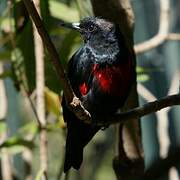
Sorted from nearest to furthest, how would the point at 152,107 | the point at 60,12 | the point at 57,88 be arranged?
1. the point at 152,107
2. the point at 57,88
3. the point at 60,12

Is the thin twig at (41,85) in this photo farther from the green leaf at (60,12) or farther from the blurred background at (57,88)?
the green leaf at (60,12)

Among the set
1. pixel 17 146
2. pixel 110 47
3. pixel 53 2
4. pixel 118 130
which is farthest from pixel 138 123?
pixel 53 2

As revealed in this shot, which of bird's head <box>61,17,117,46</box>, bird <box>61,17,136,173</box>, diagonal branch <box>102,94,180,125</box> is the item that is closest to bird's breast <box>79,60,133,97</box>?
bird <box>61,17,136,173</box>

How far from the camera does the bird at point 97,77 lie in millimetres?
1740

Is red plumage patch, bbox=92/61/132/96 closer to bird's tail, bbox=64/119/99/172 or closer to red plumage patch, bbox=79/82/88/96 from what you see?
red plumage patch, bbox=79/82/88/96

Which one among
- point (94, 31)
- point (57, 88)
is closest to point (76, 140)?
point (57, 88)

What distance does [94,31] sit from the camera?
6.38 feet

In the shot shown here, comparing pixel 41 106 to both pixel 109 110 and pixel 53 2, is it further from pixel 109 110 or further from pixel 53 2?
pixel 53 2

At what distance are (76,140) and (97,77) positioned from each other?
0.29 m

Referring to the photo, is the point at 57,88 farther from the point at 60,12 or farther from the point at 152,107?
the point at 152,107

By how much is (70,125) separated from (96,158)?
2199 millimetres

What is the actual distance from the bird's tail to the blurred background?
68 mm

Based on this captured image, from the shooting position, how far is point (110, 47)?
190 cm

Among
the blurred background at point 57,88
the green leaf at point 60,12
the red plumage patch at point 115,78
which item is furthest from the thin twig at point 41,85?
the green leaf at point 60,12
